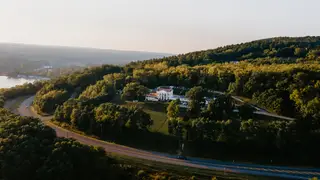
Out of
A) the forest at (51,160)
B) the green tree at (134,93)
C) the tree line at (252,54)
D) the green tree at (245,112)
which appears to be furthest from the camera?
the tree line at (252,54)

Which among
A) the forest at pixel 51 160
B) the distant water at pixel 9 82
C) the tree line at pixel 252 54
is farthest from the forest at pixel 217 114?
the distant water at pixel 9 82

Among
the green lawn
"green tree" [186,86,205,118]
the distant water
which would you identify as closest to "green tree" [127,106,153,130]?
the green lawn

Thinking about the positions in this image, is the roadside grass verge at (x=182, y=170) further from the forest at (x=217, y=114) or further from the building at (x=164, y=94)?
the building at (x=164, y=94)

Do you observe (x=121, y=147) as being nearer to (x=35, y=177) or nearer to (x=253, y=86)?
(x=35, y=177)

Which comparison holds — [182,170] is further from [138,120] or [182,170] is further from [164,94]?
[164,94]

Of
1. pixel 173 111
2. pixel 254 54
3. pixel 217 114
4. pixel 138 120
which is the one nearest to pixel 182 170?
pixel 138 120

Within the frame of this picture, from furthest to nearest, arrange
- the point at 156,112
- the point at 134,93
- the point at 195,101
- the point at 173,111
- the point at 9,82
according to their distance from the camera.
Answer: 1. the point at 9,82
2. the point at 134,93
3. the point at 156,112
4. the point at 195,101
5. the point at 173,111
